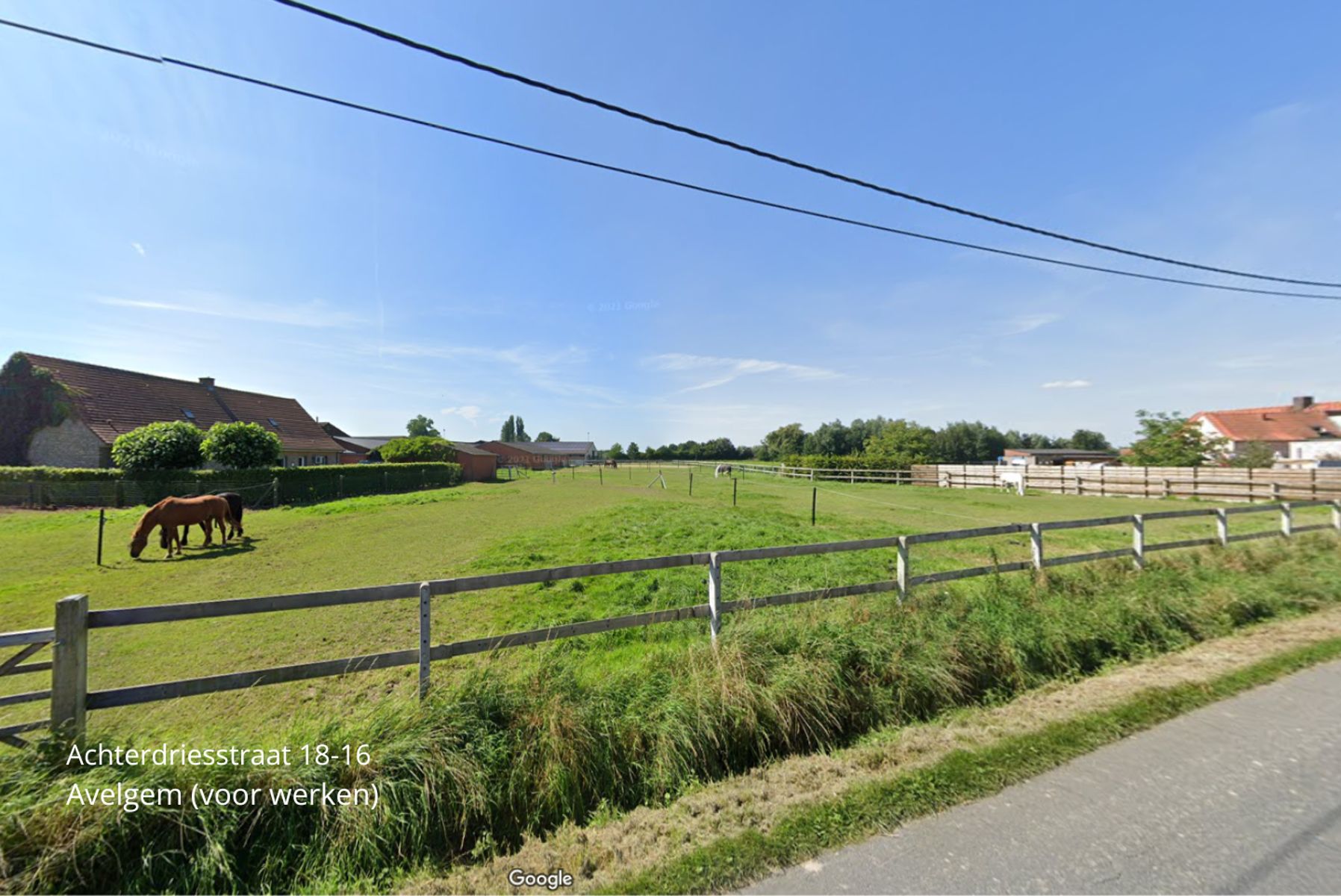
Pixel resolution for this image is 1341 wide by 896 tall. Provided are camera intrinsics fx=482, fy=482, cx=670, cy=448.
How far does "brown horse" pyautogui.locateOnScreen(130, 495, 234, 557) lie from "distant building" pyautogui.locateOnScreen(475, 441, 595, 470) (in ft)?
212

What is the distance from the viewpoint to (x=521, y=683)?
338 cm

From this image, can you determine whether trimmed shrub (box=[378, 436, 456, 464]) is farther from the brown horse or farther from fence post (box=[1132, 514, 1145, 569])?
fence post (box=[1132, 514, 1145, 569])

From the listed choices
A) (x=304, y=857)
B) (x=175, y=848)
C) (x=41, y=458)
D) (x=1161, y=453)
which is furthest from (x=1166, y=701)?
(x=41, y=458)

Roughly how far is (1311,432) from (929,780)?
7464 cm

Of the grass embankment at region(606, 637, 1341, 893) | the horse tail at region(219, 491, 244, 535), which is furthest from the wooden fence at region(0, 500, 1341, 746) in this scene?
the horse tail at region(219, 491, 244, 535)

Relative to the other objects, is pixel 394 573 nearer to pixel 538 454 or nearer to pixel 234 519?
pixel 234 519

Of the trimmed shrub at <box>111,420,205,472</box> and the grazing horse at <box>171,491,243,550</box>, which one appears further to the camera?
the trimmed shrub at <box>111,420,205,472</box>

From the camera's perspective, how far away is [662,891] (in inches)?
83.4

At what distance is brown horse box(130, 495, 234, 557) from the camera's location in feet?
34.4

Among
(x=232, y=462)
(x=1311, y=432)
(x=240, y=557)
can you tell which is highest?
(x=1311, y=432)

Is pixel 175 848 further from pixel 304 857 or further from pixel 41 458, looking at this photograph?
pixel 41 458

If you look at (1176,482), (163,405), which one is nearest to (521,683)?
(1176,482)

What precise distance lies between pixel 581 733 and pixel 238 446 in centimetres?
2643
